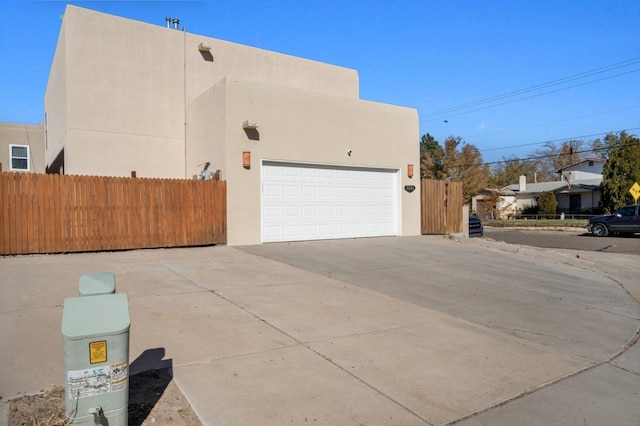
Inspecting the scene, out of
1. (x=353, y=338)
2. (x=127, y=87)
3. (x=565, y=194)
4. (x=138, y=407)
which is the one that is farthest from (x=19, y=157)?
(x=565, y=194)

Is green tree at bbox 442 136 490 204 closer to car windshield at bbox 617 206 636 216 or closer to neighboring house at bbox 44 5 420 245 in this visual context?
car windshield at bbox 617 206 636 216

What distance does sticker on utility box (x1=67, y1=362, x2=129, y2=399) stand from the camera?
2996mm

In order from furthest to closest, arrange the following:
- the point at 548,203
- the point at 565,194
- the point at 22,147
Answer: the point at 565,194 < the point at 548,203 < the point at 22,147

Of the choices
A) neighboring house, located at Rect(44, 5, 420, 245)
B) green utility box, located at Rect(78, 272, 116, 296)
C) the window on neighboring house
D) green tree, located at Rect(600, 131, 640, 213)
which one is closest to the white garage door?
neighboring house, located at Rect(44, 5, 420, 245)

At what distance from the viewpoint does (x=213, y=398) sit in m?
3.76

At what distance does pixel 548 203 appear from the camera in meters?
43.9

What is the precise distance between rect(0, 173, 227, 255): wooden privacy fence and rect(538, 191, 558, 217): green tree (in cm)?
3949

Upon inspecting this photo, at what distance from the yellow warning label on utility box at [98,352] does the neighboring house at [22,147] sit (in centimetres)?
2400

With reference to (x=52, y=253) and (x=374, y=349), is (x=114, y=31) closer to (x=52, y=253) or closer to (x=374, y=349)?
(x=52, y=253)

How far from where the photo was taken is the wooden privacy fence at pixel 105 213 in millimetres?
10359

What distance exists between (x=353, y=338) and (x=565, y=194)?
49.0 metres

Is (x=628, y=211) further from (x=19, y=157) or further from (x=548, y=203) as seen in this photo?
(x=19, y=157)

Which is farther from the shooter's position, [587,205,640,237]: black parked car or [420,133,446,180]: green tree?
[420,133,446,180]: green tree

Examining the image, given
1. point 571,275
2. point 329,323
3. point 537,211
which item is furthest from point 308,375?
point 537,211
